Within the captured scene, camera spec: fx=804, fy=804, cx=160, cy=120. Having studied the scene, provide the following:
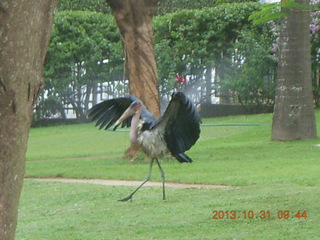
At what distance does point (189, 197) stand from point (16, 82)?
5.91 metres

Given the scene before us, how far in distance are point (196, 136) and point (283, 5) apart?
2.08 metres

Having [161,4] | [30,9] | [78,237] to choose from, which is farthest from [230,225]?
[161,4]

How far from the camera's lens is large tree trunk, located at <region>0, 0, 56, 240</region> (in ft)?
13.7

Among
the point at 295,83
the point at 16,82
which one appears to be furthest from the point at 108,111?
the point at 16,82

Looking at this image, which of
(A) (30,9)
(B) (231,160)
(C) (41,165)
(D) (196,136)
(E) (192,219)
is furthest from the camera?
(C) (41,165)

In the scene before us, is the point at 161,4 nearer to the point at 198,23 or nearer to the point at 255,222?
the point at 198,23

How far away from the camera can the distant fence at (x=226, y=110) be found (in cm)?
2484

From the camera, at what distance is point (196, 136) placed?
9617 millimetres

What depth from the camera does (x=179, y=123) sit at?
9.48 metres

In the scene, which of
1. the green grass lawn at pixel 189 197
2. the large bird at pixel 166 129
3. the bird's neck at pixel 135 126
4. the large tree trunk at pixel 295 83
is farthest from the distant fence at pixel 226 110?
the bird's neck at pixel 135 126
